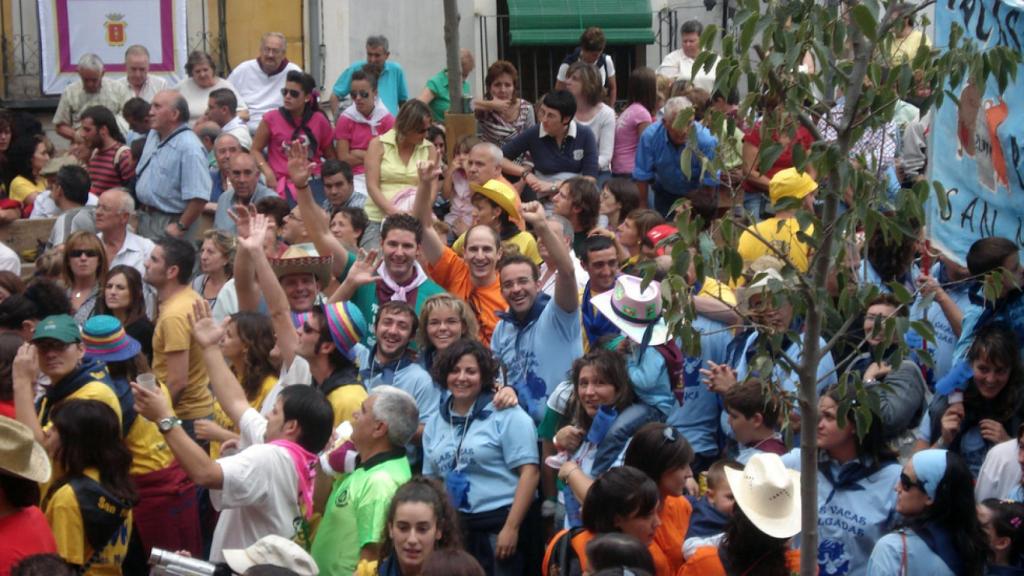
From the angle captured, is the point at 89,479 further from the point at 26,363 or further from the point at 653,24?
the point at 653,24

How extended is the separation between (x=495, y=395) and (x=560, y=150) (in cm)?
465

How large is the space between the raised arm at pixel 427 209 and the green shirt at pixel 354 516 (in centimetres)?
276

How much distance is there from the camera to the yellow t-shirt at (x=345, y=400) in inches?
278

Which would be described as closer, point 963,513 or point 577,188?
point 963,513

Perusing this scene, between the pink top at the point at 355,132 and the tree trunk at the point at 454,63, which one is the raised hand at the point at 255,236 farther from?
the pink top at the point at 355,132

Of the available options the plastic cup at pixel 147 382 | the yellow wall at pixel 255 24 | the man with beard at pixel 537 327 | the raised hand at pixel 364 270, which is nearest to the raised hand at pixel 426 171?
the raised hand at pixel 364 270

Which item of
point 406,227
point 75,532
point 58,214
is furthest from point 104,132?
point 75,532

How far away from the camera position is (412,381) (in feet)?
24.1

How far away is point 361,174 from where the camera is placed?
1242 centimetres

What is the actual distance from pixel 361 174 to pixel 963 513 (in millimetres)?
7864

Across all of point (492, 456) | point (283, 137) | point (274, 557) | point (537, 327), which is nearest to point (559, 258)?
point (537, 327)

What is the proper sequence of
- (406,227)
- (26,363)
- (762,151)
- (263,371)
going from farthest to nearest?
1. (406,227)
2. (263,371)
3. (26,363)
4. (762,151)

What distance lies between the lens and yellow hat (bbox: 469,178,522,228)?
9.21m

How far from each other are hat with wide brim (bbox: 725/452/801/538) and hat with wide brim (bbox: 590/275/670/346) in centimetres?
136
